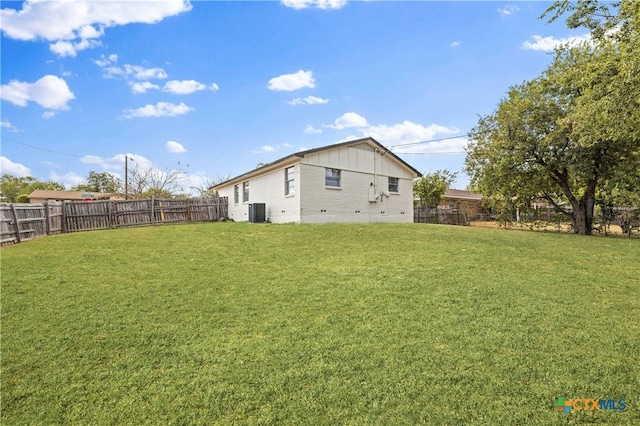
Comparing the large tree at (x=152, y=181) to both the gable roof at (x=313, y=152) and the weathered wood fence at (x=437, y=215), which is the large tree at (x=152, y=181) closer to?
the gable roof at (x=313, y=152)

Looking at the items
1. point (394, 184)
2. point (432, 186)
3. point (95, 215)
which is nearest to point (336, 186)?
point (394, 184)

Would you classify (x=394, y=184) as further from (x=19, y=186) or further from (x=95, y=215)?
(x=19, y=186)

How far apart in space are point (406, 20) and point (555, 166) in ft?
32.0

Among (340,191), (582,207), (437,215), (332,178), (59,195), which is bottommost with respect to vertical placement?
(437,215)

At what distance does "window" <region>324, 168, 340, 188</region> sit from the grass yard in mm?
9195

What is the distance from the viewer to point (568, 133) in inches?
518

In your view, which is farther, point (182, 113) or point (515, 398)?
point (182, 113)

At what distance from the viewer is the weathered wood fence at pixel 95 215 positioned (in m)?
9.84

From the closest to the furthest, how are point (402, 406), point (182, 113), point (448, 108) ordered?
point (402, 406)
point (448, 108)
point (182, 113)

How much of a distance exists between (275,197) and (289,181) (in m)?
1.43

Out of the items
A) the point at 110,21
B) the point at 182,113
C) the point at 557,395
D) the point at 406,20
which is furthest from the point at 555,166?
the point at 182,113

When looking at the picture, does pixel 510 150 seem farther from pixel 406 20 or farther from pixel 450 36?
pixel 406 20

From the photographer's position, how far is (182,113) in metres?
20.0

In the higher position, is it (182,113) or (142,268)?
(182,113)
